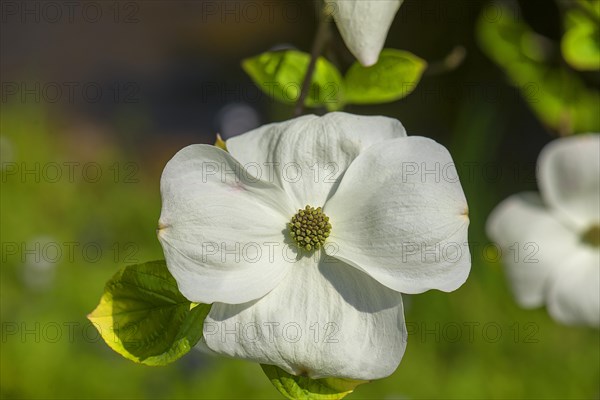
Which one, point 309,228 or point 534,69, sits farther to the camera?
→ point 534,69

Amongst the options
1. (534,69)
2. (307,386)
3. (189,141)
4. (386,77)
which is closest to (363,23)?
(386,77)

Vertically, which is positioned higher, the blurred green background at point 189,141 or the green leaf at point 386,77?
the green leaf at point 386,77

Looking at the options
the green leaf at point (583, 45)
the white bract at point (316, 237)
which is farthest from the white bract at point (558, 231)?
the white bract at point (316, 237)

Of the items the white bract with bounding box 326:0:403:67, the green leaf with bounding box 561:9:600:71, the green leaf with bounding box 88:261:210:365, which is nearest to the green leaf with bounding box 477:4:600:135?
the green leaf with bounding box 561:9:600:71

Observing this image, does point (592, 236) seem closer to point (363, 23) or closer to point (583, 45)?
point (583, 45)

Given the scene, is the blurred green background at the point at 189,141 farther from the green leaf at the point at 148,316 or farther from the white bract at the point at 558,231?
the green leaf at the point at 148,316

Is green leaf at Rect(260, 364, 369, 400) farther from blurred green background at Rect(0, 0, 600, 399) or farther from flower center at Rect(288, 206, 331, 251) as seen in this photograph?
blurred green background at Rect(0, 0, 600, 399)
